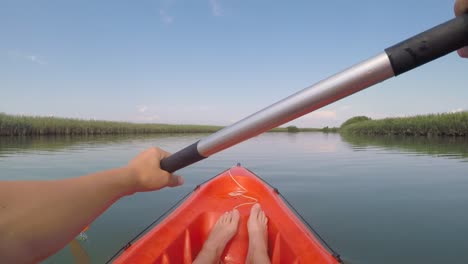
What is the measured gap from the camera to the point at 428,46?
3.18 feet

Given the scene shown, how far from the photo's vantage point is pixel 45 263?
9.58 ft

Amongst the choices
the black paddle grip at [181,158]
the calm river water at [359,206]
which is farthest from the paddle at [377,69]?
the calm river water at [359,206]

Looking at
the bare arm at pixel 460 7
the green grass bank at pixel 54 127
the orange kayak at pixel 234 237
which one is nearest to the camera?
the bare arm at pixel 460 7

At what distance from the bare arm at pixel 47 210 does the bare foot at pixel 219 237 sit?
5.16 ft

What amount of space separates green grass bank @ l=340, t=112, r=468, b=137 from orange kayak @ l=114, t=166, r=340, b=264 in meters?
21.0

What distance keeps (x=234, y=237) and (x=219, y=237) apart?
0.30 metres

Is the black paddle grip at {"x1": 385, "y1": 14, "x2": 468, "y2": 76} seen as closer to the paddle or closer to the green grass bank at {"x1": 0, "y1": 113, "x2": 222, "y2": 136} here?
the paddle

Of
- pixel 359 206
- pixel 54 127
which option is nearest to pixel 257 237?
pixel 359 206

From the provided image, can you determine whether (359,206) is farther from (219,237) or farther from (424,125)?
(424,125)

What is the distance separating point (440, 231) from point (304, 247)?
2.40 meters

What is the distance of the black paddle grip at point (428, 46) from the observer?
3.06ft

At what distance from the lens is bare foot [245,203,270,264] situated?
8.40ft

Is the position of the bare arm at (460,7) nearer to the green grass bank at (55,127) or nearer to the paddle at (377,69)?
the paddle at (377,69)

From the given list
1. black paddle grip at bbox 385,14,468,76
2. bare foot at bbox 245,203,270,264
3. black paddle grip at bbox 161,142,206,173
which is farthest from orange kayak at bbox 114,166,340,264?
black paddle grip at bbox 385,14,468,76
